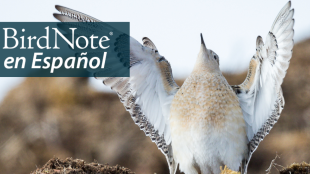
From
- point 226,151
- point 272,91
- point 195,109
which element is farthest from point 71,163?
point 272,91

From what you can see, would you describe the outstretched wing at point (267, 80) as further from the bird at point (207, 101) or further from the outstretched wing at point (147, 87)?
the outstretched wing at point (147, 87)

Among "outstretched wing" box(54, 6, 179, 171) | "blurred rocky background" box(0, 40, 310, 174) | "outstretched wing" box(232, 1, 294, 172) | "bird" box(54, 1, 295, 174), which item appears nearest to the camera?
"outstretched wing" box(232, 1, 294, 172)

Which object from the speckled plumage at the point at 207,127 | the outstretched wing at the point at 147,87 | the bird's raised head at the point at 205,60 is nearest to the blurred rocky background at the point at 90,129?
the outstretched wing at the point at 147,87

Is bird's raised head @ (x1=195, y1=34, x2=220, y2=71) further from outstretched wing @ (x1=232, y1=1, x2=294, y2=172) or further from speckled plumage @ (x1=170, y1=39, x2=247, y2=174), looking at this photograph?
outstretched wing @ (x1=232, y1=1, x2=294, y2=172)

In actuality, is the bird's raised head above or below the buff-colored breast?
above

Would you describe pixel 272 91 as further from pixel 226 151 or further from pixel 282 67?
pixel 226 151

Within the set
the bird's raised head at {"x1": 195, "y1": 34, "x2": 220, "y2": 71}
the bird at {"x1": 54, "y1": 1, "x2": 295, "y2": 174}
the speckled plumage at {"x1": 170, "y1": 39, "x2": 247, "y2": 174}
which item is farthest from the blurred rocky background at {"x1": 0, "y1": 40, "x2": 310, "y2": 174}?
the bird's raised head at {"x1": 195, "y1": 34, "x2": 220, "y2": 71}

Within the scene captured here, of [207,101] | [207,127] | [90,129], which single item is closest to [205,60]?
[207,101]

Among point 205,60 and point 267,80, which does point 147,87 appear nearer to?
point 205,60

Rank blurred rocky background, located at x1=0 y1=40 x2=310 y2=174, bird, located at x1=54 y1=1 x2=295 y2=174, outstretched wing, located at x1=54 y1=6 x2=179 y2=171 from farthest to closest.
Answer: blurred rocky background, located at x1=0 y1=40 x2=310 y2=174 < outstretched wing, located at x1=54 y1=6 x2=179 y2=171 < bird, located at x1=54 y1=1 x2=295 y2=174
